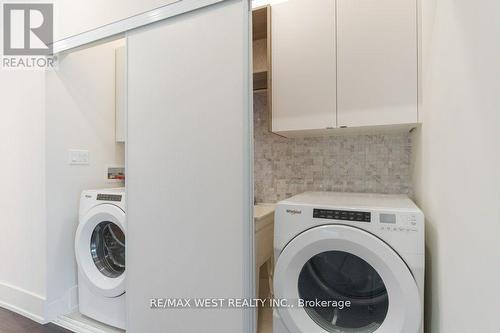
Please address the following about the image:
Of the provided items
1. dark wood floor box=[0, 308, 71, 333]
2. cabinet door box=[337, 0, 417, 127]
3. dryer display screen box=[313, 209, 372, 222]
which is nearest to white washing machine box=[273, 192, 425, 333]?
dryer display screen box=[313, 209, 372, 222]

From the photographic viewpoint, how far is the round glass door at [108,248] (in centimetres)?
195

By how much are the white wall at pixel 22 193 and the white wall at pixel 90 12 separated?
0.43 meters

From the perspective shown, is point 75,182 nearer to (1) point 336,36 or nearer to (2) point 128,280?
(2) point 128,280

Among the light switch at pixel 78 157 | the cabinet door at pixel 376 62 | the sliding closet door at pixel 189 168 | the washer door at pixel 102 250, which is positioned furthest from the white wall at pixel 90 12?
the washer door at pixel 102 250

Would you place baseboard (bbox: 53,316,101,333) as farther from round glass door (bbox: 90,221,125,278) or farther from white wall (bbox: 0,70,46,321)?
round glass door (bbox: 90,221,125,278)

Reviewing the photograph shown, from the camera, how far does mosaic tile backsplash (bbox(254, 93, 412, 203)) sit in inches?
70.4

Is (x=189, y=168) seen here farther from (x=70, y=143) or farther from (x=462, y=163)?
(x=70, y=143)

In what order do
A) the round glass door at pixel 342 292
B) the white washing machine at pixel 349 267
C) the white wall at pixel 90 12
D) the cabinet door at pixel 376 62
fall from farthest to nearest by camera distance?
the white wall at pixel 90 12 < the cabinet door at pixel 376 62 < the round glass door at pixel 342 292 < the white washing machine at pixel 349 267

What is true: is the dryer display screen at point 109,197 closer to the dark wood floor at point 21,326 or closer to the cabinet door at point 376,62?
the dark wood floor at point 21,326

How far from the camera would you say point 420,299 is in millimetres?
1052

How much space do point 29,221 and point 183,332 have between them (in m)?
1.54

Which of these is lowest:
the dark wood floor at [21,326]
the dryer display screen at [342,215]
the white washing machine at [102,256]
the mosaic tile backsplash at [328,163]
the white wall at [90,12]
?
the dark wood floor at [21,326]

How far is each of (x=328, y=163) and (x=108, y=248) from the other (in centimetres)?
184

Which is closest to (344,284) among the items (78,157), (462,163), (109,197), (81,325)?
(462,163)
